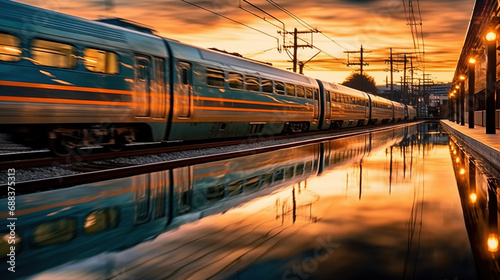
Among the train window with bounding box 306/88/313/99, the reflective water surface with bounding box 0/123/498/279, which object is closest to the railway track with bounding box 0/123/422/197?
the reflective water surface with bounding box 0/123/498/279

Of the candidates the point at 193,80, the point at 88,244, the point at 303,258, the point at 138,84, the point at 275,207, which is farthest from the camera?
the point at 193,80

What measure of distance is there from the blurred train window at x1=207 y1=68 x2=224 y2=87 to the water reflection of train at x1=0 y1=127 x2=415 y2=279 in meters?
6.64

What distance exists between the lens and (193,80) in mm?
17781

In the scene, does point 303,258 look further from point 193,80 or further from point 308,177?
point 193,80

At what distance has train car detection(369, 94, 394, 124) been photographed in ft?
175

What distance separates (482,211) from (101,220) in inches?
188

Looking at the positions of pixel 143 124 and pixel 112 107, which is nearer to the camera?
pixel 112 107

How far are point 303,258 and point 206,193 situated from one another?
4.15 metres

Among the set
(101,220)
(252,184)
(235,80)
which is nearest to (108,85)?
(252,184)

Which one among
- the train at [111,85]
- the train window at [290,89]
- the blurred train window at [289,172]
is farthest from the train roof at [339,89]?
the blurred train window at [289,172]

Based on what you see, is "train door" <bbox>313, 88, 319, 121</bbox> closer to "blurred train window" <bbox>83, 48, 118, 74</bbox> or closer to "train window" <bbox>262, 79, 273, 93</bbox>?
"train window" <bbox>262, 79, 273, 93</bbox>

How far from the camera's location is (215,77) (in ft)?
63.3

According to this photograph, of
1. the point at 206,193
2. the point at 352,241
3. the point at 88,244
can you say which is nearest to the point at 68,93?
the point at 206,193

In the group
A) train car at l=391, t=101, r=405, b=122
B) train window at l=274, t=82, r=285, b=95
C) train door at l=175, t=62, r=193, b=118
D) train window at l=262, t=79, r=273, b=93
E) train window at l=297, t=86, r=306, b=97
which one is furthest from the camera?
train car at l=391, t=101, r=405, b=122
